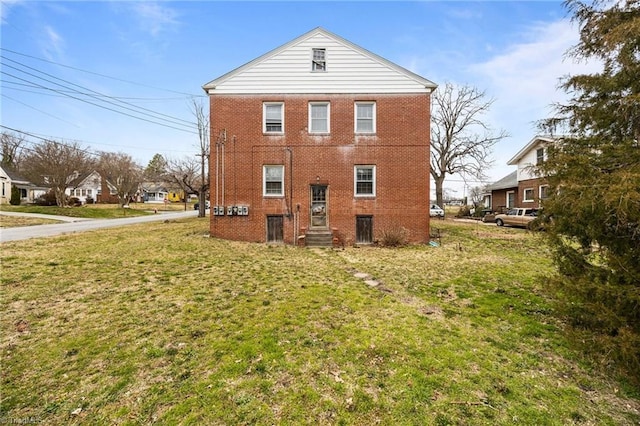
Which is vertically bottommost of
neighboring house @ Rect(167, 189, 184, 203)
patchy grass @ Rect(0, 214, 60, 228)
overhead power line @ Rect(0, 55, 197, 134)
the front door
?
patchy grass @ Rect(0, 214, 60, 228)

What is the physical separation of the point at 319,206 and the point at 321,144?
9.62ft

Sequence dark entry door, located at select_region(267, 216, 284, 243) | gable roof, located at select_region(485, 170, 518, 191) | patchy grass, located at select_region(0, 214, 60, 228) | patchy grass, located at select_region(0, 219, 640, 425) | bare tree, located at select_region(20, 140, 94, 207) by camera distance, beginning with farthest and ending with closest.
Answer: bare tree, located at select_region(20, 140, 94, 207), gable roof, located at select_region(485, 170, 518, 191), patchy grass, located at select_region(0, 214, 60, 228), dark entry door, located at select_region(267, 216, 284, 243), patchy grass, located at select_region(0, 219, 640, 425)

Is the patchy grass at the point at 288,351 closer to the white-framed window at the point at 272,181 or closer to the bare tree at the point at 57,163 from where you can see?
the white-framed window at the point at 272,181

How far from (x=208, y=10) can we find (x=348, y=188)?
374 inches

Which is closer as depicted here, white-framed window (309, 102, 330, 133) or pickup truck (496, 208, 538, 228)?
white-framed window (309, 102, 330, 133)

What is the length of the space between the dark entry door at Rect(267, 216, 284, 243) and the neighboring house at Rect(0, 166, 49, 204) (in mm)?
40560

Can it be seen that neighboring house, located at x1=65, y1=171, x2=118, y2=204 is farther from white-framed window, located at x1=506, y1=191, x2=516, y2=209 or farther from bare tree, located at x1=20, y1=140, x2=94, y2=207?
Answer: white-framed window, located at x1=506, y1=191, x2=516, y2=209

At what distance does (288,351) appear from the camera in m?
4.01

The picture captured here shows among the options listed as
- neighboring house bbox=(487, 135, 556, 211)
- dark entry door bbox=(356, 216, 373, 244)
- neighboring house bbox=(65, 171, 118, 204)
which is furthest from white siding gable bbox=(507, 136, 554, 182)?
neighboring house bbox=(65, 171, 118, 204)

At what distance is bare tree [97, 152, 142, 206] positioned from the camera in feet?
132

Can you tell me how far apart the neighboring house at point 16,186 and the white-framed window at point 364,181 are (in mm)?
44243

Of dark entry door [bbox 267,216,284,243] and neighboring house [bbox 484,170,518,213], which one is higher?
neighboring house [bbox 484,170,518,213]

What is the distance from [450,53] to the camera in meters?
15.1

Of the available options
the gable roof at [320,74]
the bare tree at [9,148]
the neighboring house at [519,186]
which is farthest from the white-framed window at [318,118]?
the bare tree at [9,148]
